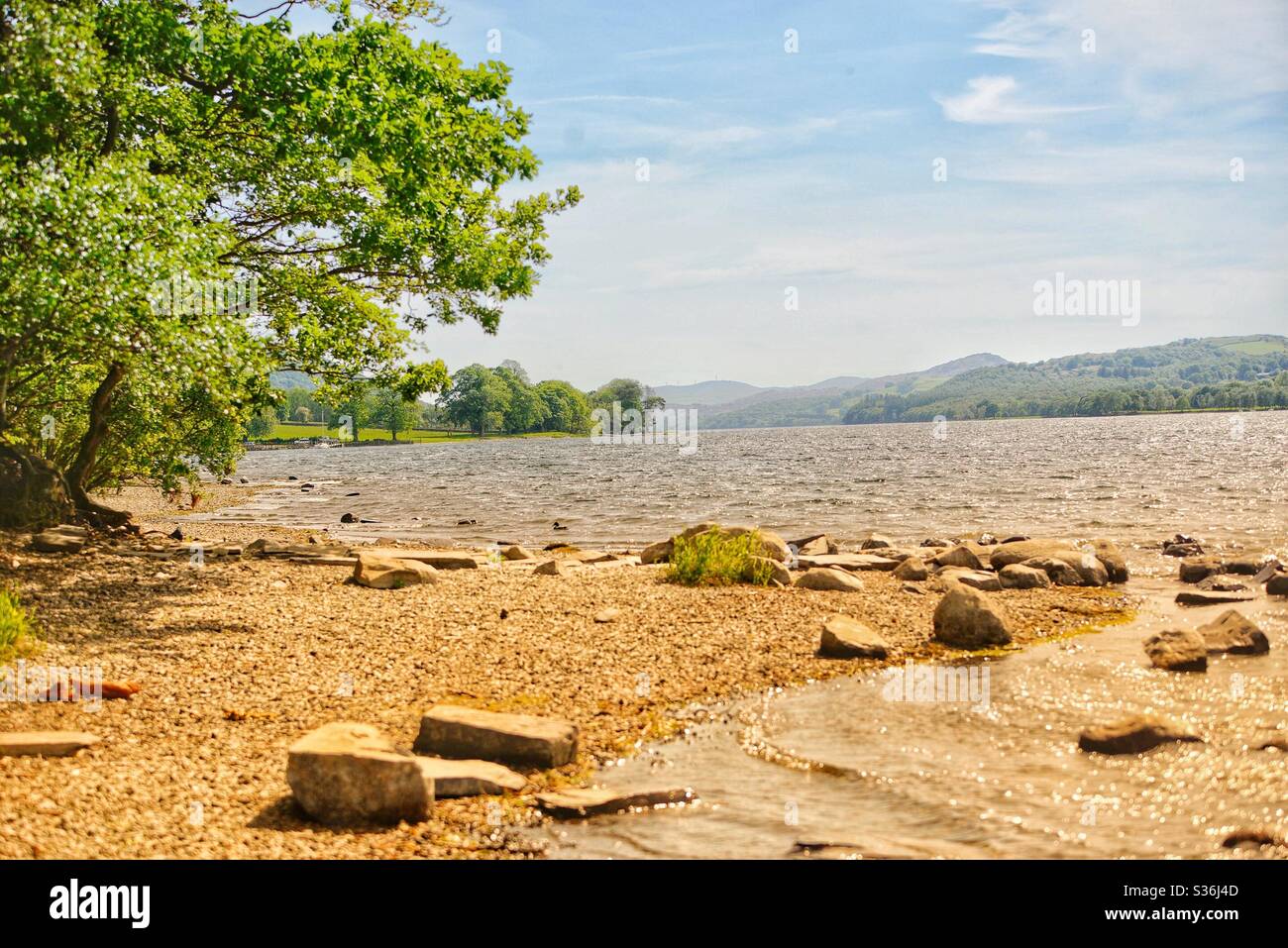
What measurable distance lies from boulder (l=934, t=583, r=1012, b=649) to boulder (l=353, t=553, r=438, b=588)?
30.9ft

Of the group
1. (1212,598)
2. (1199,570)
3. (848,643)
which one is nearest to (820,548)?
(1199,570)

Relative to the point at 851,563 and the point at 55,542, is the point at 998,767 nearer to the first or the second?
the point at 851,563

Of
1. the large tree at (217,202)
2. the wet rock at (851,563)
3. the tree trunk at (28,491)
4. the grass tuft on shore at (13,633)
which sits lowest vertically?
the wet rock at (851,563)

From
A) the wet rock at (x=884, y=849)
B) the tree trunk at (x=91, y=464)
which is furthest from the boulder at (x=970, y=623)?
the tree trunk at (x=91, y=464)

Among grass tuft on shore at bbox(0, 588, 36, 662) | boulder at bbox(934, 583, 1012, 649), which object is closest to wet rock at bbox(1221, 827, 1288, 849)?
boulder at bbox(934, 583, 1012, 649)

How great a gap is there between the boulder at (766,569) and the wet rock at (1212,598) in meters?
8.14

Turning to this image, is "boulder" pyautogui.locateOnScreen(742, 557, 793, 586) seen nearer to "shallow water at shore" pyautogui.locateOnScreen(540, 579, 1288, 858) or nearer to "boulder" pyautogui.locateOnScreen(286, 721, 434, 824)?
"shallow water at shore" pyautogui.locateOnScreen(540, 579, 1288, 858)

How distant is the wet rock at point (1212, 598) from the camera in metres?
18.1

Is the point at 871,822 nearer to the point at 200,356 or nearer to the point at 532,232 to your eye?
the point at 200,356

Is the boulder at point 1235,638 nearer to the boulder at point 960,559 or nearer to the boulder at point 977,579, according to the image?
the boulder at point 977,579

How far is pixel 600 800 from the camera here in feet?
24.9

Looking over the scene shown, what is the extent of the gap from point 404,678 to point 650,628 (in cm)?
416

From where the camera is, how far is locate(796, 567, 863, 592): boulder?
58.0ft
